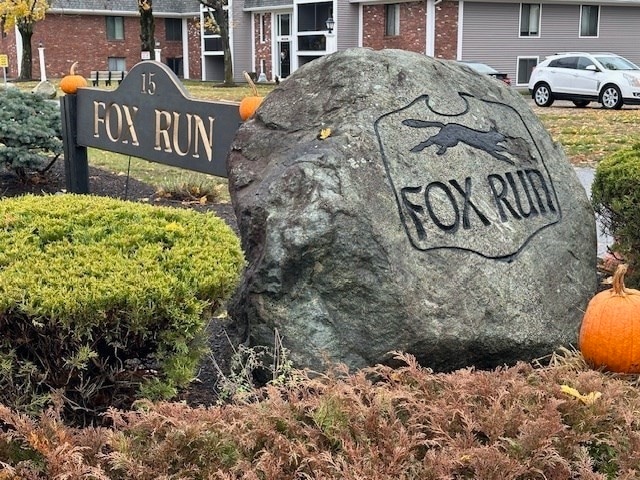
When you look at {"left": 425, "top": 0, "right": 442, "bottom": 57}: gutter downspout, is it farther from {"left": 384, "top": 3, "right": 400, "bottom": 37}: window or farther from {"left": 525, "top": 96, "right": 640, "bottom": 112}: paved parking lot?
{"left": 525, "top": 96, "right": 640, "bottom": 112}: paved parking lot

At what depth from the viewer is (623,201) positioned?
4.89 m

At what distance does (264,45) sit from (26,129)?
32.6 m

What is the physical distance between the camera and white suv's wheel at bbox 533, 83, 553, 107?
23.7m

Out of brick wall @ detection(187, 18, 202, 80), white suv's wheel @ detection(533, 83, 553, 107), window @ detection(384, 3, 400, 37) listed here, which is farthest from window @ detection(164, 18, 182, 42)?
white suv's wheel @ detection(533, 83, 553, 107)

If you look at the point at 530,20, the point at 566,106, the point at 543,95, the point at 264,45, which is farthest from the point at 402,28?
the point at 264,45

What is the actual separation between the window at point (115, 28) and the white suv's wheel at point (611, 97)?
2941 cm

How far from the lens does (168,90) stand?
6344mm

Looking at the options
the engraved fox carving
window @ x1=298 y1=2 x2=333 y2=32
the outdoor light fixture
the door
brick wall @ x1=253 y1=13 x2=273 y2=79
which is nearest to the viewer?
the engraved fox carving

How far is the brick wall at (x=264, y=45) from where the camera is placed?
39.9 m

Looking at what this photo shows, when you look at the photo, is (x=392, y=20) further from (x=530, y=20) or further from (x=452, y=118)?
(x=452, y=118)

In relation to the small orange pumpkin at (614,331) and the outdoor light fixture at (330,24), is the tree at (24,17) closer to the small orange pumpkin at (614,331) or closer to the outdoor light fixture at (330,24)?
the outdoor light fixture at (330,24)

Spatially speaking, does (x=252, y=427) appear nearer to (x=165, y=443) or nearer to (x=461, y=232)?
(x=165, y=443)

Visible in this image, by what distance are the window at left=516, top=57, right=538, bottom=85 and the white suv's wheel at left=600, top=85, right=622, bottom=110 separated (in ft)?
35.7

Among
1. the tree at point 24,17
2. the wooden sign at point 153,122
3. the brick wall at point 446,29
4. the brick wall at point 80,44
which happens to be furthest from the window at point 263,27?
the wooden sign at point 153,122
